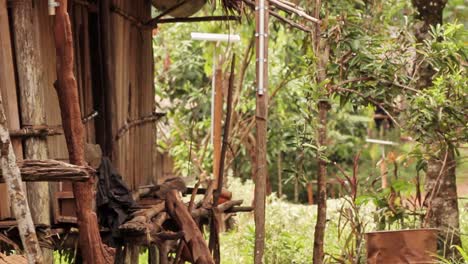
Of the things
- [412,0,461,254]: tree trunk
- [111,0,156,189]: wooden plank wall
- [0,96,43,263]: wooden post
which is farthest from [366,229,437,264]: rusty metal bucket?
[0,96,43,263]: wooden post

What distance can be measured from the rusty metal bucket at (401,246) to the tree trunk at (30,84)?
121 inches

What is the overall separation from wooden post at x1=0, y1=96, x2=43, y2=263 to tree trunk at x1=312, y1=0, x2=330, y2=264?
4.06m

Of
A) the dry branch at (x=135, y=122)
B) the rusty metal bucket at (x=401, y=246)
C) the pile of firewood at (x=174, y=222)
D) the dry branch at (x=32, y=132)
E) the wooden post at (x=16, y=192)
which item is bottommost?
the rusty metal bucket at (x=401, y=246)

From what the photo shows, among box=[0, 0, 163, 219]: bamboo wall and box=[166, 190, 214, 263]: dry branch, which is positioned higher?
box=[0, 0, 163, 219]: bamboo wall

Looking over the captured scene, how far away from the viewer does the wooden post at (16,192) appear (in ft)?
13.6

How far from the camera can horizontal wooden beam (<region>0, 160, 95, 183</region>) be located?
432 centimetres

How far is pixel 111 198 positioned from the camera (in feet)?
21.3

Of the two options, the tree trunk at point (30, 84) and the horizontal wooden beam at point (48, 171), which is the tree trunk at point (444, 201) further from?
the horizontal wooden beam at point (48, 171)

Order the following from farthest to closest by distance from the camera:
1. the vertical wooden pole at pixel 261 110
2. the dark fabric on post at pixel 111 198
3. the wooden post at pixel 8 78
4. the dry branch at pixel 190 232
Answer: the dry branch at pixel 190 232
the dark fabric on post at pixel 111 198
the vertical wooden pole at pixel 261 110
the wooden post at pixel 8 78

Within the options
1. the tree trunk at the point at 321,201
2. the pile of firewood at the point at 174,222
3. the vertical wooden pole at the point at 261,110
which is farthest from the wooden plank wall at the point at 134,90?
the tree trunk at the point at 321,201

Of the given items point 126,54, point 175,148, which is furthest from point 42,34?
point 175,148

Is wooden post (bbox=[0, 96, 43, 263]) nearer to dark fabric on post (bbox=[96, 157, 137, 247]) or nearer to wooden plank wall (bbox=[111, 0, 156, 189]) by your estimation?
dark fabric on post (bbox=[96, 157, 137, 247])

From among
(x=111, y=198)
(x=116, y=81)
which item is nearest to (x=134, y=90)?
(x=116, y=81)

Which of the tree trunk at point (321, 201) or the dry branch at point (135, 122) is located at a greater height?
the dry branch at point (135, 122)
